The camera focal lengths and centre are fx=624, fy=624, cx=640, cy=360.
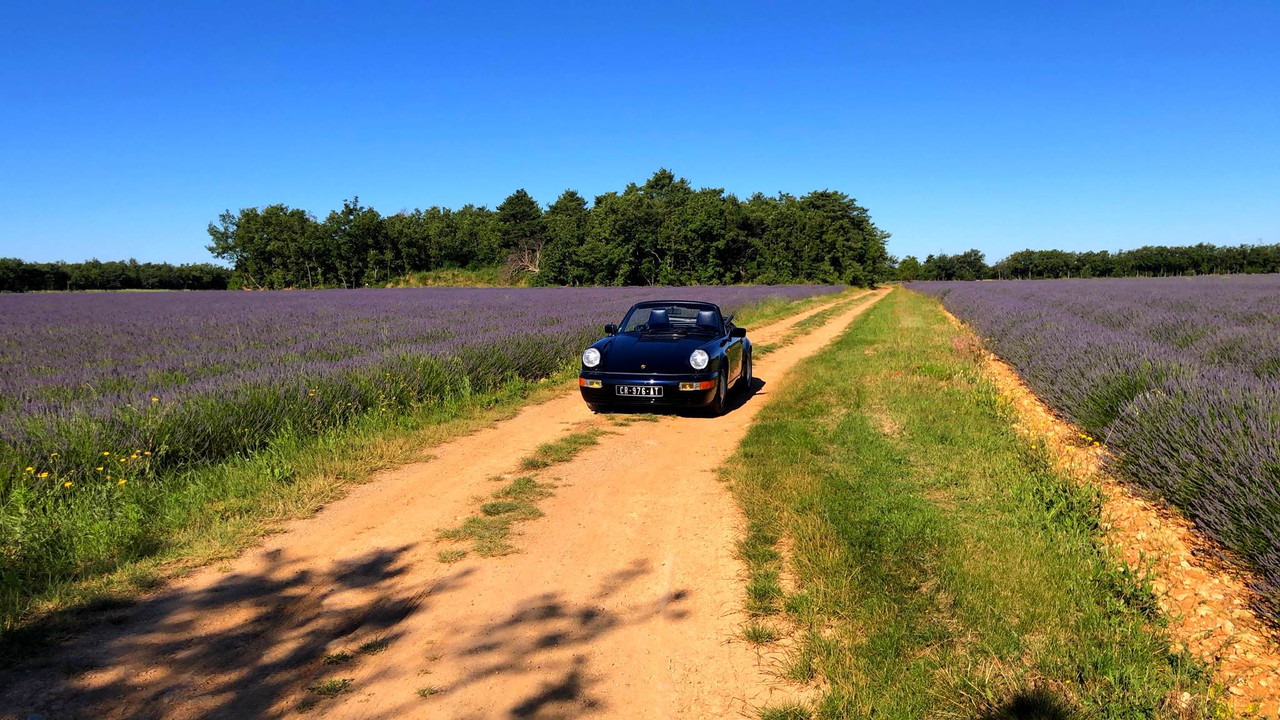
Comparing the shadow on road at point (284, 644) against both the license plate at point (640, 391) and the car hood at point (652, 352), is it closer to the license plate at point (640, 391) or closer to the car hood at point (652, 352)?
the license plate at point (640, 391)

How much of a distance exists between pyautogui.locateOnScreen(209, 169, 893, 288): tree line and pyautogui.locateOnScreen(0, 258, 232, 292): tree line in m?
5.35

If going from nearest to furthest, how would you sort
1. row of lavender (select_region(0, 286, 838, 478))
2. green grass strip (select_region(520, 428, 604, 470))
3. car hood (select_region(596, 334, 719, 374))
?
row of lavender (select_region(0, 286, 838, 478)) < green grass strip (select_region(520, 428, 604, 470)) < car hood (select_region(596, 334, 719, 374))

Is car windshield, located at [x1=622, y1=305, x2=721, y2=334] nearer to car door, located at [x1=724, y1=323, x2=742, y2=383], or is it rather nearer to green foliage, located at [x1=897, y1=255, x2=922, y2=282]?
car door, located at [x1=724, y1=323, x2=742, y2=383]

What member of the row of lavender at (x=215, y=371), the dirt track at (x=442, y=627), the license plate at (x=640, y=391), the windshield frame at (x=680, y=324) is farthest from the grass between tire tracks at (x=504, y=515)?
the windshield frame at (x=680, y=324)

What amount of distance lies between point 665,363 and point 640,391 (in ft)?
1.66

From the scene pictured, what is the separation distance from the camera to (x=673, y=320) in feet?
31.3

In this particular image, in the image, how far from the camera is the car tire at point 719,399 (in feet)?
27.3

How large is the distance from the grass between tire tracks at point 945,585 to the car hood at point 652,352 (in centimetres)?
156

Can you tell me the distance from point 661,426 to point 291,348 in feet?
25.6

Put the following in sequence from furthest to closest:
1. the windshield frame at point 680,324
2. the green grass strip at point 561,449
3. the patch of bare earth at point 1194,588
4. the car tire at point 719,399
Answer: the windshield frame at point 680,324
the car tire at point 719,399
the green grass strip at point 561,449
the patch of bare earth at point 1194,588

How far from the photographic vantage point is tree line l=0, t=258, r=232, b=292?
6200cm

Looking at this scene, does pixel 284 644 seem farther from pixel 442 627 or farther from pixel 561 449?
pixel 561 449

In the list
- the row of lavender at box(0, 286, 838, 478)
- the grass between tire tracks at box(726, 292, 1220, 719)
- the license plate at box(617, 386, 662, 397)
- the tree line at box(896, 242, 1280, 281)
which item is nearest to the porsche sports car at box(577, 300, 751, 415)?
the license plate at box(617, 386, 662, 397)

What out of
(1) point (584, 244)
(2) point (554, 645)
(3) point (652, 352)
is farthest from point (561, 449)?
(1) point (584, 244)
